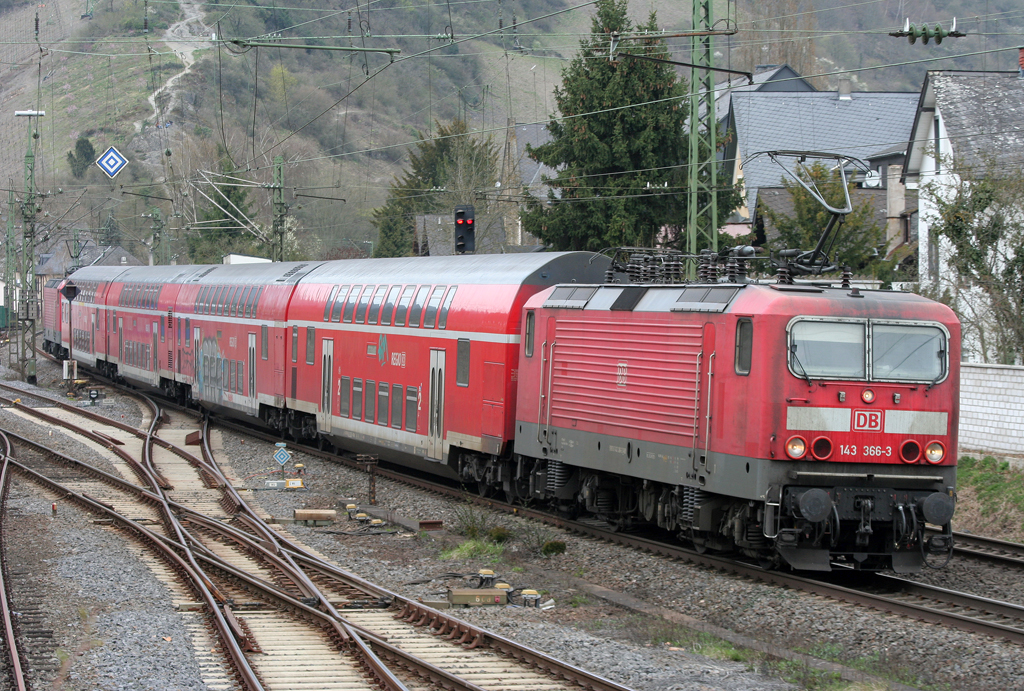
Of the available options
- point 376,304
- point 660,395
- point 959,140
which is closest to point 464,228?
point 376,304

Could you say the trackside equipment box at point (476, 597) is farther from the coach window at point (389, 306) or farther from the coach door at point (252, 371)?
the coach door at point (252, 371)

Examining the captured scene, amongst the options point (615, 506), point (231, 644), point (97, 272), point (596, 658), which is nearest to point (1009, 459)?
point (615, 506)

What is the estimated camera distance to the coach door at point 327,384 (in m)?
22.5

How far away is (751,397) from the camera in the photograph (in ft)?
37.9

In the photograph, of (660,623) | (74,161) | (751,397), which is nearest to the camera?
(660,623)

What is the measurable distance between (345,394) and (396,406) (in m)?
2.44

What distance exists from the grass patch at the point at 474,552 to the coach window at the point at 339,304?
882 centimetres

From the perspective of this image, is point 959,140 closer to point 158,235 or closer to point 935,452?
point 935,452

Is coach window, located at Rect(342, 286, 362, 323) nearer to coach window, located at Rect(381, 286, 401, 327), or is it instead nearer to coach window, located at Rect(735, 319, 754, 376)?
coach window, located at Rect(381, 286, 401, 327)

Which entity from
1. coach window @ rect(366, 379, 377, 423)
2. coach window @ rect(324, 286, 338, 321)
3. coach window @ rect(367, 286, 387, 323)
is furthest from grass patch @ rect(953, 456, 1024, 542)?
coach window @ rect(324, 286, 338, 321)

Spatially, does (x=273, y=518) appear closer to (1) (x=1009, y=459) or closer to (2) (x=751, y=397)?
(2) (x=751, y=397)

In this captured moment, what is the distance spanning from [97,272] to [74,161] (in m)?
51.3

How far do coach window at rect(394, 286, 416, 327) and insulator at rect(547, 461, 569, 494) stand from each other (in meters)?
5.09

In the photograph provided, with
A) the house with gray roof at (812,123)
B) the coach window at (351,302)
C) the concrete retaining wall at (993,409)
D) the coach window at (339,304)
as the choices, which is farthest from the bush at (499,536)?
the house with gray roof at (812,123)
